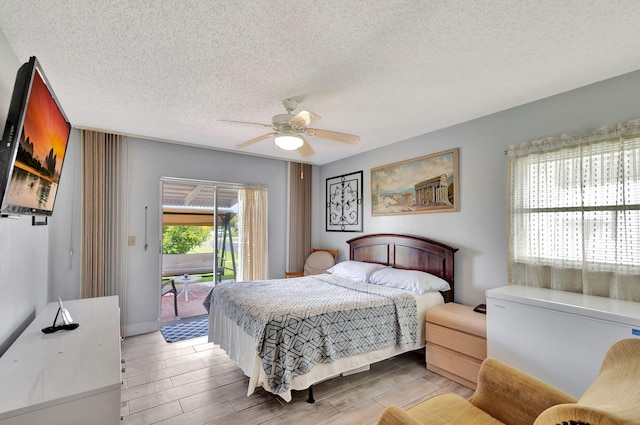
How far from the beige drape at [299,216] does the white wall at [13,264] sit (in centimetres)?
341

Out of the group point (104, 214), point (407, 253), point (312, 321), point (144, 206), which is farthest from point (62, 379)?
point (407, 253)

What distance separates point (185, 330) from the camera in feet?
13.4

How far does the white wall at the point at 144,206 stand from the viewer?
3.56 m

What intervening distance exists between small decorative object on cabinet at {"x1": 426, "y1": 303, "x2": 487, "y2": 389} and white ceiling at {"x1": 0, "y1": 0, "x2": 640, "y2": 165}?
2031 mm

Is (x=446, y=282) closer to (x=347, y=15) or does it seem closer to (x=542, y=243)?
(x=542, y=243)

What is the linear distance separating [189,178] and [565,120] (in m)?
4.47

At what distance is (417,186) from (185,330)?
372 centimetres

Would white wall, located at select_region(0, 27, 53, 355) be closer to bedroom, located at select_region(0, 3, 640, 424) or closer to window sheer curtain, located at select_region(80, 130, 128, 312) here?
Result: bedroom, located at select_region(0, 3, 640, 424)

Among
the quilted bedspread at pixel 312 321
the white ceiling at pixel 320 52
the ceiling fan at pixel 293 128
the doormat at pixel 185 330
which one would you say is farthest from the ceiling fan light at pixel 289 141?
the doormat at pixel 185 330

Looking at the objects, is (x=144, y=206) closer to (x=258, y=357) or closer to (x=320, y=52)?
(x=258, y=357)

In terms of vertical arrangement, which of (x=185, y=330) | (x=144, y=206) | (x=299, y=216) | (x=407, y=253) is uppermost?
(x=144, y=206)

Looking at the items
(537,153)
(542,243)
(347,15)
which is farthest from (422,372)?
Result: (347,15)

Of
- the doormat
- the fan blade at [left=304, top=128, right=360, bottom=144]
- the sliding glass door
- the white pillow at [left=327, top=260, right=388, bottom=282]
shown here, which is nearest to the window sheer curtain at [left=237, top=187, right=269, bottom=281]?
the sliding glass door

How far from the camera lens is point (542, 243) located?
8.59ft
